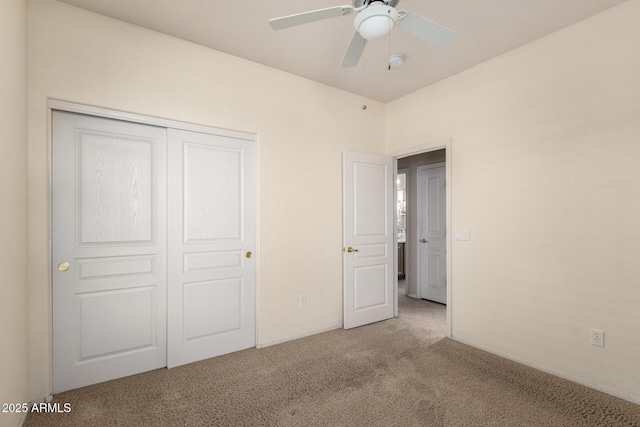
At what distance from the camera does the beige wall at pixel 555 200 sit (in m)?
2.22

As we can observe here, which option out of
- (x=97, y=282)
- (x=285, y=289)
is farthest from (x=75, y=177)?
(x=285, y=289)

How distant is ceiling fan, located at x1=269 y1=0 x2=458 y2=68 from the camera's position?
1.58m

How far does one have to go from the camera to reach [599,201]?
7.65 feet

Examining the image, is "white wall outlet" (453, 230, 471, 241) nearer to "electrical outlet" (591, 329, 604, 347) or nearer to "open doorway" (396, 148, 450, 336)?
"electrical outlet" (591, 329, 604, 347)

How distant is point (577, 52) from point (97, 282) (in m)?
4.24

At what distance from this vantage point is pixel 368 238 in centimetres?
387

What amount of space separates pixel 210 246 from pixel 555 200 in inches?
121

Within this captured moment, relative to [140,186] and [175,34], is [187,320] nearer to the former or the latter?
[140,186]

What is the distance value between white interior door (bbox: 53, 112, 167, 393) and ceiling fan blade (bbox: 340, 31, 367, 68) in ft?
5.61

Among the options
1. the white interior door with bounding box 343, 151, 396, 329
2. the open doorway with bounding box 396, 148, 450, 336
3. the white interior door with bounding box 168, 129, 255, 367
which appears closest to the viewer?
the white interior door with bounding box 168, 129, 255, 367

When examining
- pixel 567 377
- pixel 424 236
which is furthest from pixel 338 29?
pixel 424 236

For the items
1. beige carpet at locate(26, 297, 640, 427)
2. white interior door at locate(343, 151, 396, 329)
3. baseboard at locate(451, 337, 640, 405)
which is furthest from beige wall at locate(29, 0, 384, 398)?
baseboard at locate(451, 337, 640, 405)

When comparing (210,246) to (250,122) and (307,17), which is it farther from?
(307,17)

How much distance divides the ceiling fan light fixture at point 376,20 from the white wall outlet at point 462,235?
7.57 ft
